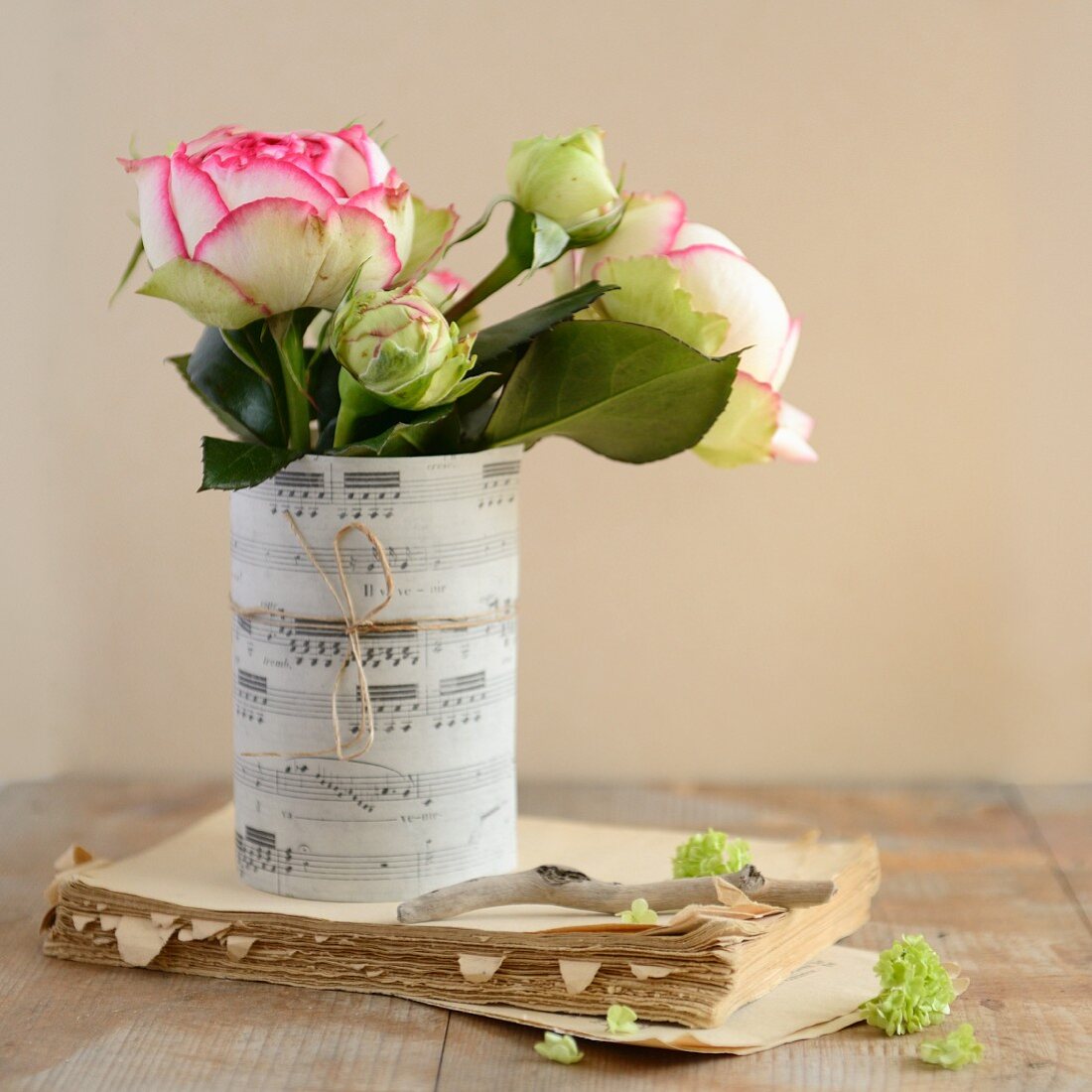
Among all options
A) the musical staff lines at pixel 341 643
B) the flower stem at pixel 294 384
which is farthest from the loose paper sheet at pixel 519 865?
the flower stem at pixel 294 384

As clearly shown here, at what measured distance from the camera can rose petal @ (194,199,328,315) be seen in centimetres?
59

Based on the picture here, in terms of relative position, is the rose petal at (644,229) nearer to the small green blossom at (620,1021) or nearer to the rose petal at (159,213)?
the rose petal at (159,213)

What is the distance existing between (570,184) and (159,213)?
0.19 meters

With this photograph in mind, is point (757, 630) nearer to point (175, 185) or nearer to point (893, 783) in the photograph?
point (893, 783)

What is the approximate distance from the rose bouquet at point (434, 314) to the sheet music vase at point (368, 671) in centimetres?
3

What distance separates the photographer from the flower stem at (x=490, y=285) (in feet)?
2.27

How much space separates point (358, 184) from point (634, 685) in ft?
1.99

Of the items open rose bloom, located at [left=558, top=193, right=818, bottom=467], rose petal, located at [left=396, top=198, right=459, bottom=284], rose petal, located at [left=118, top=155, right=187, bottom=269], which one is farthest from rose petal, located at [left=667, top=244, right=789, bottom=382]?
rose petal, located at [left=118, top=155, right=187, bottom=269]

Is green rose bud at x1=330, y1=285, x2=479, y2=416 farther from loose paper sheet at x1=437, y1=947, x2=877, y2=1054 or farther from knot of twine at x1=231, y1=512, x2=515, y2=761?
loose paper sheet at x1=437, y1=947, x2=877, y2=1054

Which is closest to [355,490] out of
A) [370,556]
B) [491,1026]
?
[370,556]

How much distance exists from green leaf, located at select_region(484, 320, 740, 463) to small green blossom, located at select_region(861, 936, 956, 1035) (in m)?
0.25

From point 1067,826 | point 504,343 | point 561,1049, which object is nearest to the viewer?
point 561,1049

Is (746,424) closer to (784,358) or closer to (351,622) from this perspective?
(784,358)

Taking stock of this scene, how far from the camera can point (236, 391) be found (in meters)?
0.71
